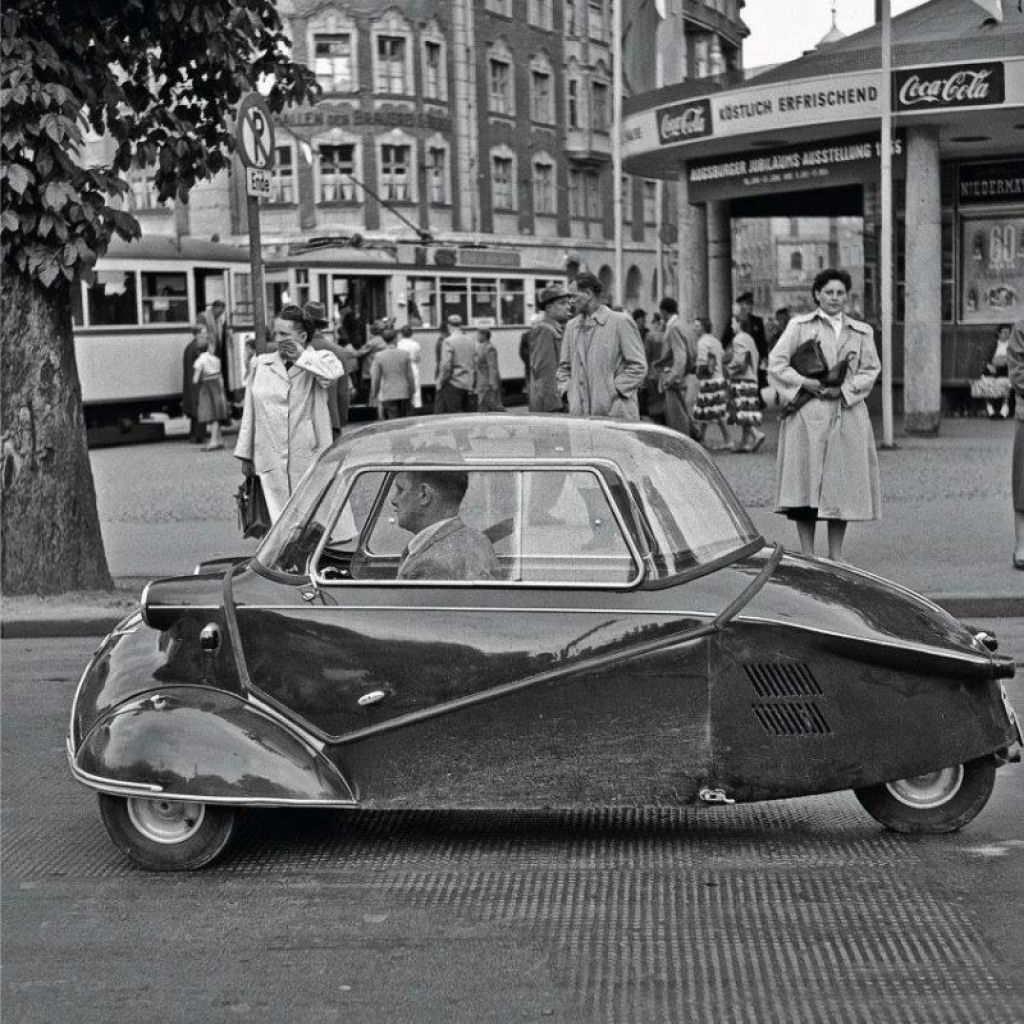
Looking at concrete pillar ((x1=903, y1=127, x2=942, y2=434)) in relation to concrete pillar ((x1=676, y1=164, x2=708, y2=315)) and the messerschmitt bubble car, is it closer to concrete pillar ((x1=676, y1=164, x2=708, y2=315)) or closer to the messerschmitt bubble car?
concrete pillar ((x1=676, y1=164, x2=708, y2=315))

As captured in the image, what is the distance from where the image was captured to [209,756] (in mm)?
4984

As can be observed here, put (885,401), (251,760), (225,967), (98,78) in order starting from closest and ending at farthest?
(225,967) → (251,760) → (98,78) → (885,401)

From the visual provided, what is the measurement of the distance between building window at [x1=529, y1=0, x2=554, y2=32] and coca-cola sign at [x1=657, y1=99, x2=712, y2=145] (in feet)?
123

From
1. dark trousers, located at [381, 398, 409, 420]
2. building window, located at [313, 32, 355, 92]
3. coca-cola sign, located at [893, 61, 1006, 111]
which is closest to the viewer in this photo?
coca-cola sign, located at [893, 61, 1006, 111]

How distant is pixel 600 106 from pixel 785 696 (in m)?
62.0

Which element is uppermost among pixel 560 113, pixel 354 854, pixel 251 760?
pixel 560 113

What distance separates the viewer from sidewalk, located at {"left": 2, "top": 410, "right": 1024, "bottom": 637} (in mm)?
10086

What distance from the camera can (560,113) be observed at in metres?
62.5

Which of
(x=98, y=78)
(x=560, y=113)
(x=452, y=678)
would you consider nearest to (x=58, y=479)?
(x=98, y=78)

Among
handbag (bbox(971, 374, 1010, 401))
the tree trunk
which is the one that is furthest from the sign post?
handbag (bbox(971, 374, 1010, 401))

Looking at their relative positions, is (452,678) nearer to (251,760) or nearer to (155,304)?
(251,760)

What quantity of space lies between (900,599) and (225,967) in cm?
243

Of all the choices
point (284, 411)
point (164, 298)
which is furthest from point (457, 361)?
point (284, 411)

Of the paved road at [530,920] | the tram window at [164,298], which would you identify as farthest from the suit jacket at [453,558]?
the tram window at [164,298]
